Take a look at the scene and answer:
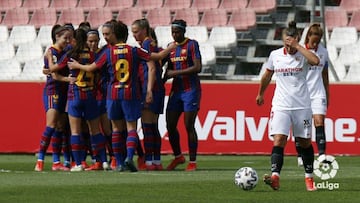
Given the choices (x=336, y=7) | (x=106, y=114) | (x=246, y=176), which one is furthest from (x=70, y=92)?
(x=336, y=7)

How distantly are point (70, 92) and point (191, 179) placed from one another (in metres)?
2.74

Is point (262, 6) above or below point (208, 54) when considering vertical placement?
above

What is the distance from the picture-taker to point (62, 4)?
26297mm

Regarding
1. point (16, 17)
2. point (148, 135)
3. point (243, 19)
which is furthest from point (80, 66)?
point (16, 17)

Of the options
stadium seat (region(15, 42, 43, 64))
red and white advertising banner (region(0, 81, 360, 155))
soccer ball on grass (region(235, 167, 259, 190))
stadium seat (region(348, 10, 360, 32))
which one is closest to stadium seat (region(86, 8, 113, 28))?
stadium seat (region(15, 42, 43, 64))

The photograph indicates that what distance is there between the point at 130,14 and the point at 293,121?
547 inches

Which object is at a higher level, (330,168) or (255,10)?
(255,10)

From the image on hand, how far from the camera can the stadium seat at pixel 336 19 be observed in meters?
24.0

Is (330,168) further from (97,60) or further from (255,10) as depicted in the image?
(255,10)

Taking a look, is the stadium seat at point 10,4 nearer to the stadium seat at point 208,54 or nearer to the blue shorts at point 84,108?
the stadium seat at point 208,54

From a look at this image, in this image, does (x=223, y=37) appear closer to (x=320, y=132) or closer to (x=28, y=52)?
(x=28, y=52)

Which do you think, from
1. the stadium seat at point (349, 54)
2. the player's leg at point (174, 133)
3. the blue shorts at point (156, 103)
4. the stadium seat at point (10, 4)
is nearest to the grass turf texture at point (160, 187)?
the player's leg at point (174, 133)

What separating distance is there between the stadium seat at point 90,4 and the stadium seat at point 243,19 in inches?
128

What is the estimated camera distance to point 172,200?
1031 cm
